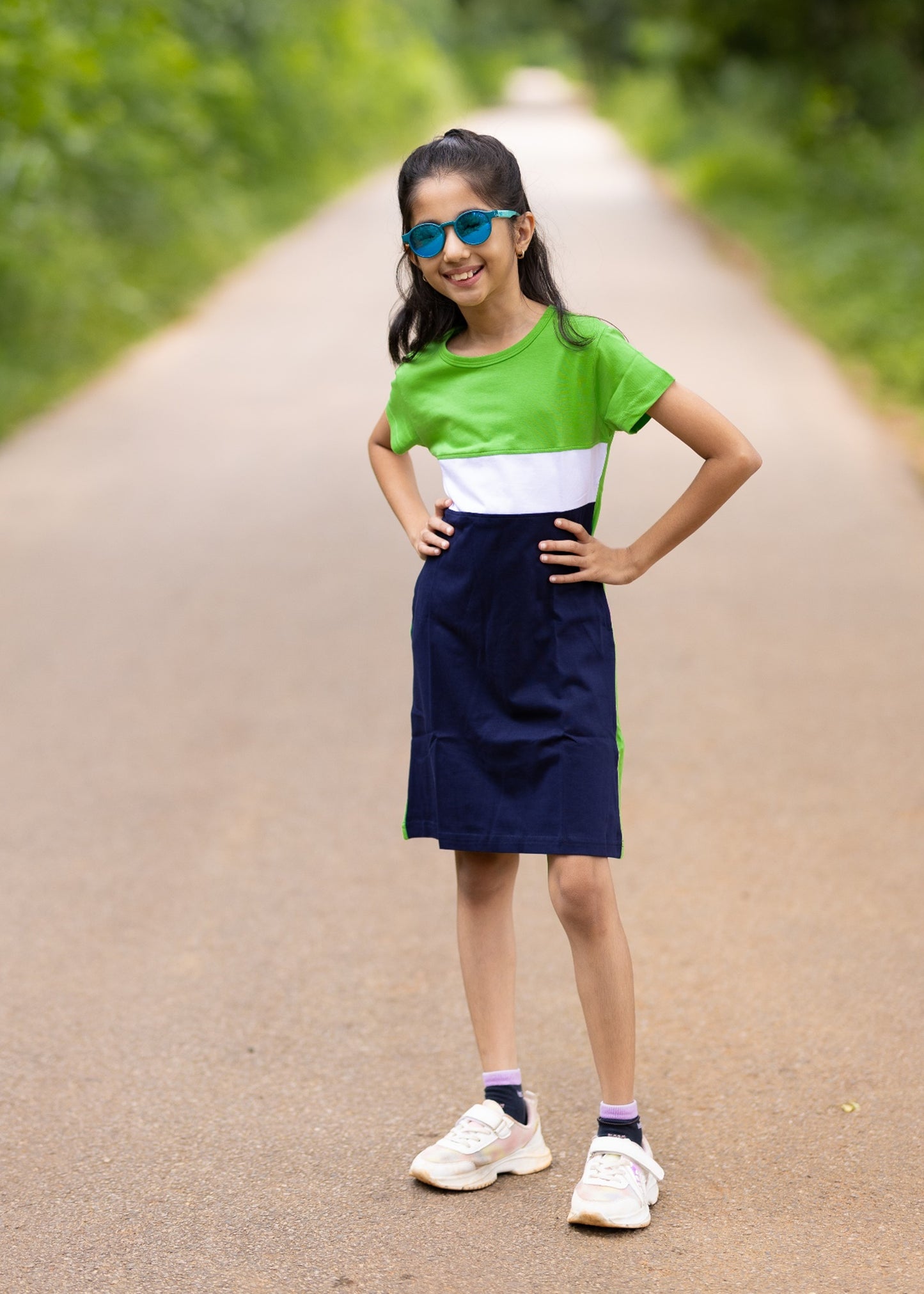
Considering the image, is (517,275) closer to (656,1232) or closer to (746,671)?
(656,1232)

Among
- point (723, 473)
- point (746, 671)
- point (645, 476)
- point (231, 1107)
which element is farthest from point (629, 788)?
point (645, 476)

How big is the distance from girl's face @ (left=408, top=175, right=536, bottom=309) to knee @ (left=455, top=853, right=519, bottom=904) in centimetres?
100

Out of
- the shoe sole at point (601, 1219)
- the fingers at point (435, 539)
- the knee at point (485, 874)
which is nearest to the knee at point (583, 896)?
the knee at point (485, 874)

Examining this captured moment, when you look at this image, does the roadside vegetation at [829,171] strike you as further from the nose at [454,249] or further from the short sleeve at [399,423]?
the nose at [454,249]

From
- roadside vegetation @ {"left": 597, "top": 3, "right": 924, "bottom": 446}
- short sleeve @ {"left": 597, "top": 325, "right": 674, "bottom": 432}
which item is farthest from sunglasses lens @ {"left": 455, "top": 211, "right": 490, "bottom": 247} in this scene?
roadside vegetation @ {"left": 597, "top": 3, "right": 924, "bottom": 446}

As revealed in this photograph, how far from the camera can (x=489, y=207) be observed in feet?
9.48

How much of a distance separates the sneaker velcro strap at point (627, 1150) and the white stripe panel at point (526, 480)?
43.8 inches

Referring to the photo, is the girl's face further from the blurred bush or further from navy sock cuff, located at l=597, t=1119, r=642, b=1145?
the blurred bush

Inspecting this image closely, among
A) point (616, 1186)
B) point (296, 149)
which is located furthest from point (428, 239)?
point (296, 149)

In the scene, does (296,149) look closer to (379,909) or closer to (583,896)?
(379,909)

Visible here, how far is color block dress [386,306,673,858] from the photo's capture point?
2879 mm

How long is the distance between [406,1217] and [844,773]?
2765 mm

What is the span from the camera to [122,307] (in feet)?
50.4

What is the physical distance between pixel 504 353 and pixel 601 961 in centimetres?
107
